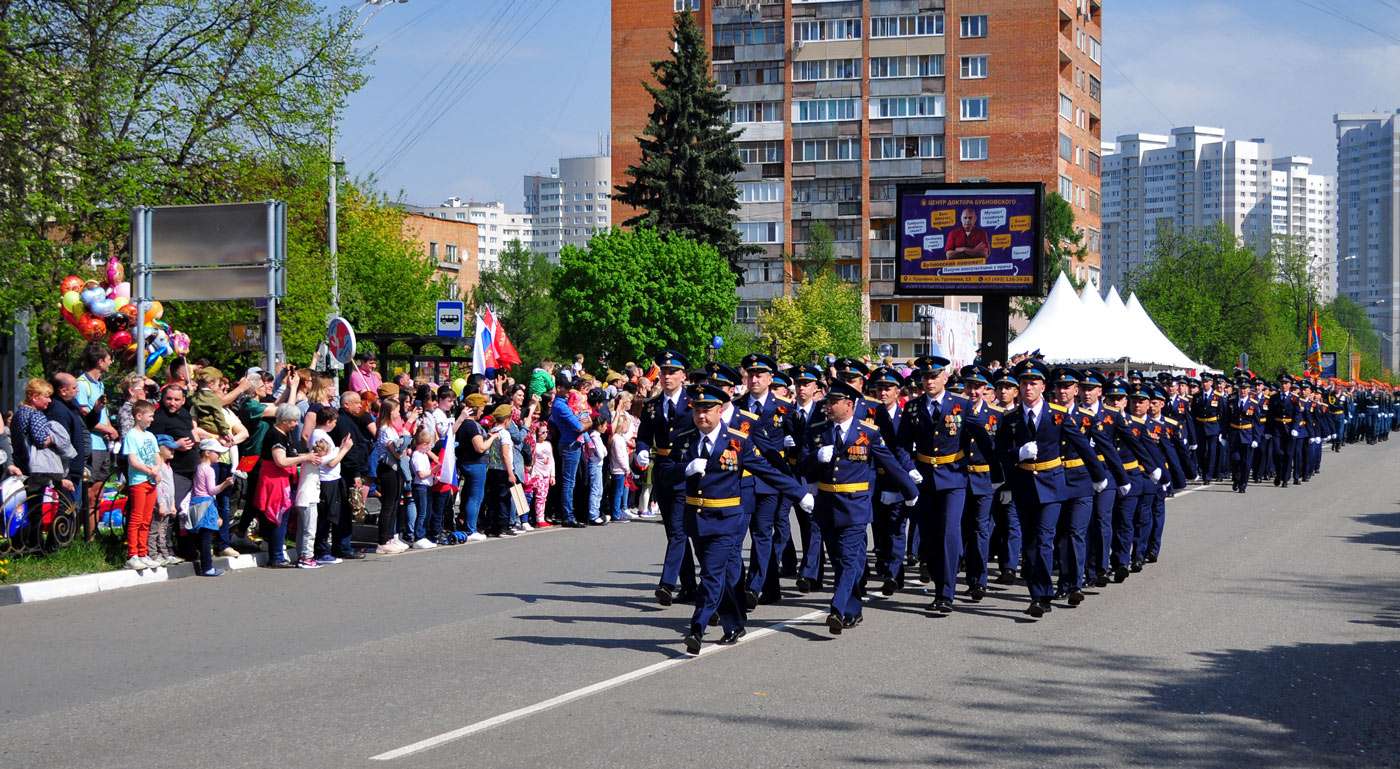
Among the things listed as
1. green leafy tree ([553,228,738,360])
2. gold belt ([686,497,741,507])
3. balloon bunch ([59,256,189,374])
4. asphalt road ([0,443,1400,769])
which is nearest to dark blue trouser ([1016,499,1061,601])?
asphalt road ([0,443,1400,769])

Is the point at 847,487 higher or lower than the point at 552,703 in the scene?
higher

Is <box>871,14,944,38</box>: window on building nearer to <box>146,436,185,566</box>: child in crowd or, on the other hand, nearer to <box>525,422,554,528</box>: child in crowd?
<box>525,422,554,528</box>: child in crowd

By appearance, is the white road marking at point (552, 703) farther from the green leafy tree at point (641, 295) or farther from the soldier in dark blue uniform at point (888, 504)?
the green leafy tree at point (641, 295)

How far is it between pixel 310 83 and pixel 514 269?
79.4 m

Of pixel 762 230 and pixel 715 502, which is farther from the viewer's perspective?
pixel 762 230

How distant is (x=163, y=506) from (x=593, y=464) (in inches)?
269

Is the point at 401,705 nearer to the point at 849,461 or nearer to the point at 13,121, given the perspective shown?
the point at 849,461

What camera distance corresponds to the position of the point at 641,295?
62469mm

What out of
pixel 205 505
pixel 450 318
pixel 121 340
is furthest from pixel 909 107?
pixel 205 505

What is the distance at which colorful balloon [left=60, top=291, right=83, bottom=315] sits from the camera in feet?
69.5

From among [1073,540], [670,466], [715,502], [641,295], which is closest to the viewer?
[715,502]

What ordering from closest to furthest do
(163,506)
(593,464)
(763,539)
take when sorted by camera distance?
(763,539) → (163,506) → (593,464)

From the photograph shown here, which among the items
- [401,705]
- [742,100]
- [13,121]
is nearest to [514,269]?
[742,100]

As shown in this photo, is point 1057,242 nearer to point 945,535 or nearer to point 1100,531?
point 1100,531
